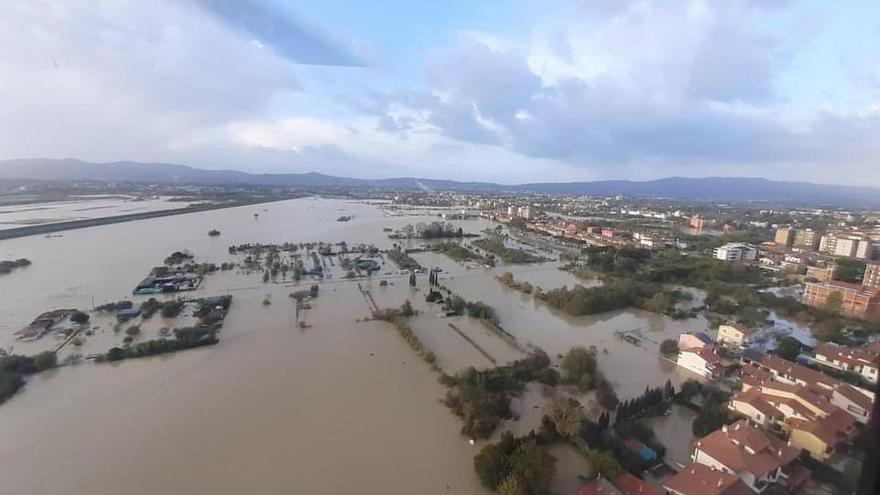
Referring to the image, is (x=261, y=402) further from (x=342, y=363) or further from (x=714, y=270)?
(x=714, y=270)

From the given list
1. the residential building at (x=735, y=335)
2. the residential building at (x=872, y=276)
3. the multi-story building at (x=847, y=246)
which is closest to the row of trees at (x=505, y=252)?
the residential building at (x=735, y=335)

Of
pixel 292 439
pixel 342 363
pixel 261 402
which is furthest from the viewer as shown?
pixel 342 363

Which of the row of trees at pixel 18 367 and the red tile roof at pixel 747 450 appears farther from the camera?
the row of trees at pixel 18 367

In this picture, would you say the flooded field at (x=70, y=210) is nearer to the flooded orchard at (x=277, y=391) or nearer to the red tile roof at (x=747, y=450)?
the flooded orchard at (x=277, y=391)

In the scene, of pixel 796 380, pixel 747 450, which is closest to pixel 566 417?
pixel 747 450

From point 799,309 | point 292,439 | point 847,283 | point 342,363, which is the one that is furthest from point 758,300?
point 292,439

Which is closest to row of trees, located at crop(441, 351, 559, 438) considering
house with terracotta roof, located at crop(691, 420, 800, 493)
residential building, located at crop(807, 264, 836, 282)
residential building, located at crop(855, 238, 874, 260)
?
house with terracotta roof, located at crop(691, 420, 800, 493)

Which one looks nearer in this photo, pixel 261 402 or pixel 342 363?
pixel 261 402
